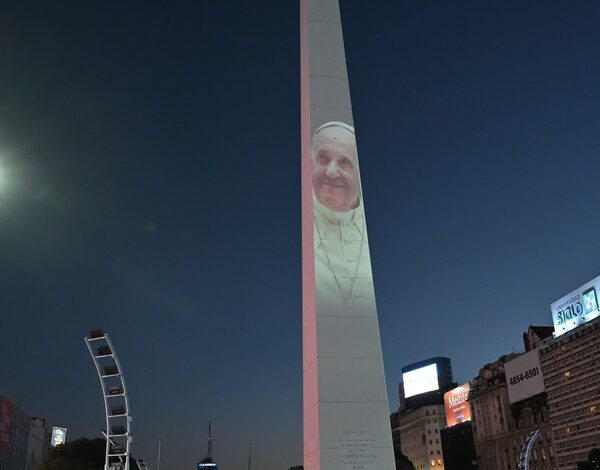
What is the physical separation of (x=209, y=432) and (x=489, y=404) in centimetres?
11020

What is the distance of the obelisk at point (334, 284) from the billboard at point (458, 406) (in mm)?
81994

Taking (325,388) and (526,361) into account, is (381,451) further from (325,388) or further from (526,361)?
(526,361)

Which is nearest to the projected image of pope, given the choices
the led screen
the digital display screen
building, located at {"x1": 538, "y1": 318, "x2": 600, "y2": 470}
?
the digital display screen

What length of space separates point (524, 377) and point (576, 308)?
14546 mm

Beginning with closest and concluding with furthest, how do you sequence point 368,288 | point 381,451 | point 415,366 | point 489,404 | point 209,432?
1. point 381,451
2. point 368,288
3. point 489,404
4. point 415,366
5. point 209,432

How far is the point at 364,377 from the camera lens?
15047 millimetres

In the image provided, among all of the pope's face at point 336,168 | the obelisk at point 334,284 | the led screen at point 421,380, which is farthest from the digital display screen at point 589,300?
the pope's face at point 336,168

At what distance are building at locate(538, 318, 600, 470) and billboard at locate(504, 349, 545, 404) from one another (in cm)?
276

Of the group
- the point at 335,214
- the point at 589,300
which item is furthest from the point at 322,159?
the point at 589,300

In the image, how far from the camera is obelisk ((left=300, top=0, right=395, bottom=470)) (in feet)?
47.3

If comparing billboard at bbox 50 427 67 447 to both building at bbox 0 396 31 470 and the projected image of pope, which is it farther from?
the projected image of pope

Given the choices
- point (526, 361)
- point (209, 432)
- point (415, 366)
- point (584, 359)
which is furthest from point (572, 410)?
point (209, 432)

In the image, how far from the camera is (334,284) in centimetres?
1603

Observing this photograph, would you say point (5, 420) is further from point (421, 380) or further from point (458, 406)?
point (458, 406)
